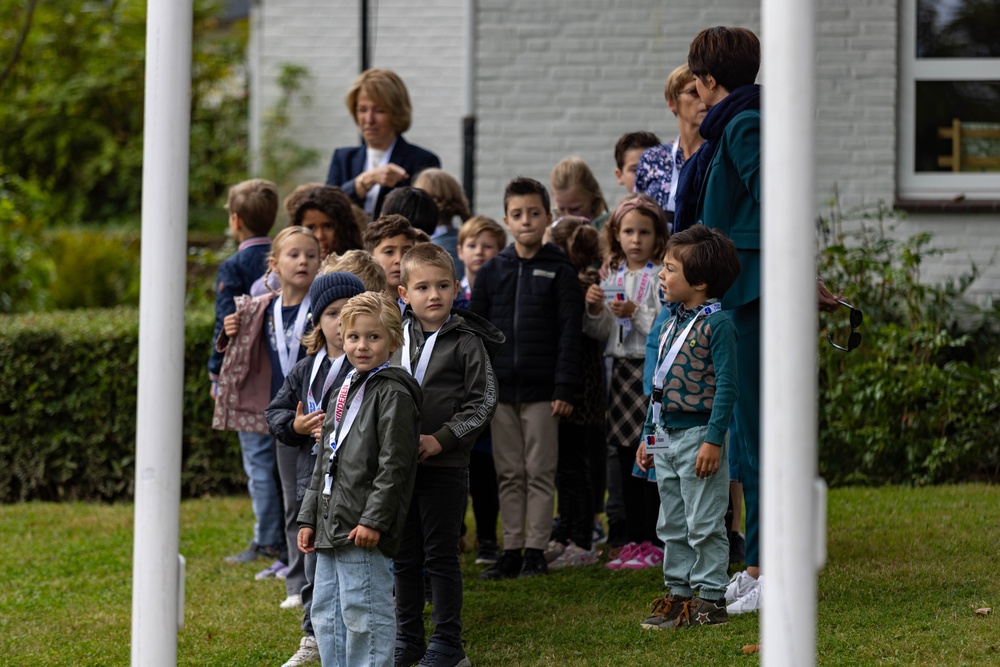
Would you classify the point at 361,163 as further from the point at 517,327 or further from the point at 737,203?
the point at 737,203

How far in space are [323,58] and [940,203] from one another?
8126 millimetres

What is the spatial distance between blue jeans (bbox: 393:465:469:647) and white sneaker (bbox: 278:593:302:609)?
920 millimetres

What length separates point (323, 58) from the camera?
14508 mm

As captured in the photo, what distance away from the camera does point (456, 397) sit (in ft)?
15.1

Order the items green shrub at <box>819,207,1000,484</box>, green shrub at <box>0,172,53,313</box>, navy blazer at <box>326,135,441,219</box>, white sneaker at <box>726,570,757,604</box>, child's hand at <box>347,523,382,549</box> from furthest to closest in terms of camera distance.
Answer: green shrub at <box>0,172,53,313</box>
green shrub at <box>819,207,1000,484</box>
navy blazer at <box>326,135,441,219</box>
white sneaker at <box>726,570,757,604</box>
child's hand at <box>347,523,382,549</box>

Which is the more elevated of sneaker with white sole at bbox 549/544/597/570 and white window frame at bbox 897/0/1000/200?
white window frame at bbox 897/0/1000/200

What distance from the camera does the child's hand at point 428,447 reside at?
4379mm

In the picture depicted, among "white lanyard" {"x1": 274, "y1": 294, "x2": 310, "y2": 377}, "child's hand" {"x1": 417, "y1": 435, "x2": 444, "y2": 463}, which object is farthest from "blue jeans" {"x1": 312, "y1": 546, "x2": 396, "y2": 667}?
"white lanyard" {"x1": 274, "y1": 294, "x2": 310, "y2": 377}

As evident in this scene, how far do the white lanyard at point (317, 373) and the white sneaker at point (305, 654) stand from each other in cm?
89

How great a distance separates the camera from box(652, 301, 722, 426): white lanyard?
470 centimetres

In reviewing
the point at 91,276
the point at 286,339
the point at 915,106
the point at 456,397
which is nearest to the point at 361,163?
the point at 286,339

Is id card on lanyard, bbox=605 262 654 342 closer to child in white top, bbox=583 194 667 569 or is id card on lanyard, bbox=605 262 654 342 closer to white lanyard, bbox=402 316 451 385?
child in white top, bbox=583 194 667 569

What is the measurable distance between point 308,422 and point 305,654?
0.90 metres

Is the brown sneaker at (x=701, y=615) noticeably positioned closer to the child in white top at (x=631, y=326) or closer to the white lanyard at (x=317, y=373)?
the child in white top at (x=631, y=326)
